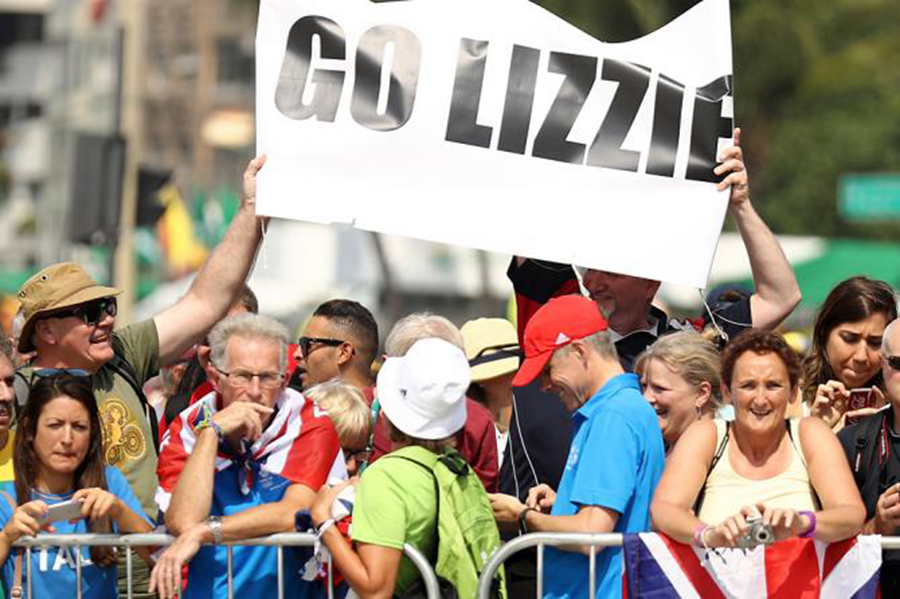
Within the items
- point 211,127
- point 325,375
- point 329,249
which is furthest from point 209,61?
point 325,375

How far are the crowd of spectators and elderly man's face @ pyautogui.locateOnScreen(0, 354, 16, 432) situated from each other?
0.01 meters

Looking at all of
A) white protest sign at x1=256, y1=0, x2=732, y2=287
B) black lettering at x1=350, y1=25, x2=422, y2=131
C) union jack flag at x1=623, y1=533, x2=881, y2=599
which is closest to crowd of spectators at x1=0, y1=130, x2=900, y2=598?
union jack flag at x1=623, y1=533, x2=881, y2=599

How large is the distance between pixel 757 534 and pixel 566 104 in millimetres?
2200

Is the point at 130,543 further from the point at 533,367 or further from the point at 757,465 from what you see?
the point at 757,465

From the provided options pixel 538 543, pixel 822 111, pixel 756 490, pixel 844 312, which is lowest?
pixel 538 543

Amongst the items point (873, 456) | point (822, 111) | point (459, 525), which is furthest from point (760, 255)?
point (822, 111)

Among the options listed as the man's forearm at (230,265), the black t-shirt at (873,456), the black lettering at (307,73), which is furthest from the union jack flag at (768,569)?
the black lettering at (307,73)

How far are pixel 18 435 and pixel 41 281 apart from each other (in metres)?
0.90

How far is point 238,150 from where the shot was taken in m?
55.8

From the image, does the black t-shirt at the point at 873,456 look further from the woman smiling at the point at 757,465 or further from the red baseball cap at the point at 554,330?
the red baseball cap at the point at 554,330

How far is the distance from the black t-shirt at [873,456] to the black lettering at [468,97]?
191cm

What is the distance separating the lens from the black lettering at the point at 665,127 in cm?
714

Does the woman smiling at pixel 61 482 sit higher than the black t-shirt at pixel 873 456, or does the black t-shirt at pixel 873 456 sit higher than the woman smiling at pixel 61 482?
the black t-shirt at pixel 873 456

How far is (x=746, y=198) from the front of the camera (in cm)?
708
